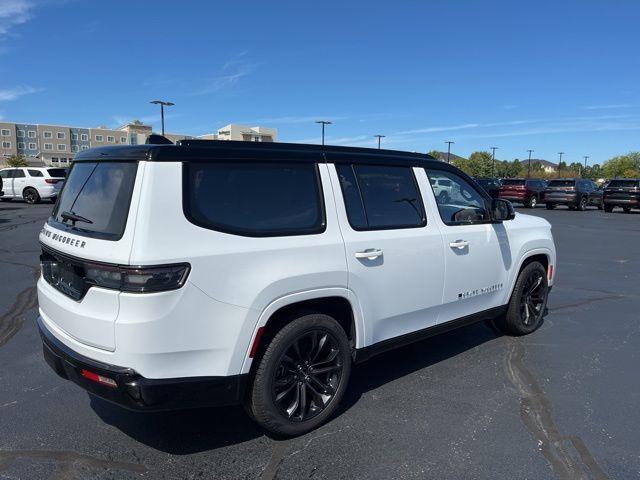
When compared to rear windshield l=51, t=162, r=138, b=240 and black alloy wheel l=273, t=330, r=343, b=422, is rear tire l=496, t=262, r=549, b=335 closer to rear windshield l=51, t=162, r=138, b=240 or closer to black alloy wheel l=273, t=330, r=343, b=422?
black alloy wheel l=273, t=330, r=343, b=422

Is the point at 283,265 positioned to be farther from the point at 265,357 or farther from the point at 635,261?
the point at 635,261

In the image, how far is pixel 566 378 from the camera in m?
4.10

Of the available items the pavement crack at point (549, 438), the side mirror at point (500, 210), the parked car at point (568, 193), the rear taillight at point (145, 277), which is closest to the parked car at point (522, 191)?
the parked car at point (568, 193)

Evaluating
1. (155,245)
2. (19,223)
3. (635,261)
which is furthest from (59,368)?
(19,223)

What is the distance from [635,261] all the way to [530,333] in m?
6.22

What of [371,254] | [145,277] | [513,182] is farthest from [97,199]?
[513,182]

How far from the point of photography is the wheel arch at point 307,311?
2.85 m

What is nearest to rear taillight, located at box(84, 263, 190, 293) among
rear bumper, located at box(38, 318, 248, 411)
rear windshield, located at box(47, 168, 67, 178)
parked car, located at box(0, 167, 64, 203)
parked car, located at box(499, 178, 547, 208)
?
rear bumper, located at box(38, 318, 248, 411)

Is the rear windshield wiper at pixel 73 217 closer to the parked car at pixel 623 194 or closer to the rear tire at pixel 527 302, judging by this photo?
the rear tire at pixel 527 302

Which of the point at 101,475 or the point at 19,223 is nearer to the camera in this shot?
the point at 101,475

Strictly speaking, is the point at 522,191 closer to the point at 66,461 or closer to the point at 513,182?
the point at 513,182

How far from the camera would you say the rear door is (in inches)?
133

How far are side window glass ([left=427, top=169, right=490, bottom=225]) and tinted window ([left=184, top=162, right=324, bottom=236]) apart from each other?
1337mm

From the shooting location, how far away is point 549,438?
3.16 meters
